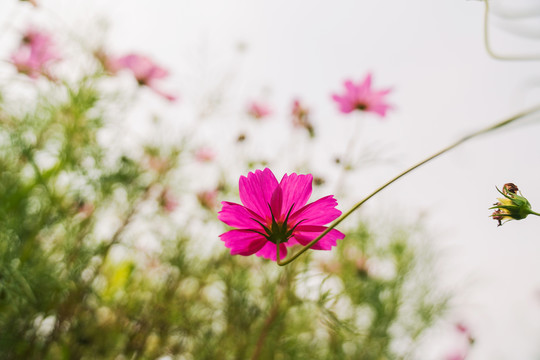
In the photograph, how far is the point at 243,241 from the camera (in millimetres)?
285

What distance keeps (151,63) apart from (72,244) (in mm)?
461

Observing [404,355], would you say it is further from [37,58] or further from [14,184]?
[37,58]

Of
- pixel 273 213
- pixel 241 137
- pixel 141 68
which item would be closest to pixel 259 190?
pixel 273 213

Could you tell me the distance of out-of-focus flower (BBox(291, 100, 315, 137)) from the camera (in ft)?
2.48

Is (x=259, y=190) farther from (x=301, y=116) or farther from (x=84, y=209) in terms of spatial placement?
(x=84, y=209)

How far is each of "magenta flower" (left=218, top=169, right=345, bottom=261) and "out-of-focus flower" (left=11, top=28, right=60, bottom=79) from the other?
0.75 metres

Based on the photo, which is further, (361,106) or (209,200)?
(209,200)

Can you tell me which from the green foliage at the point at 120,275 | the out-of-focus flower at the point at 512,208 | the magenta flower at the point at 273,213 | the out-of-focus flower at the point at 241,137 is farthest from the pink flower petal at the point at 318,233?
the out-of-focus flower at the point at 241,137

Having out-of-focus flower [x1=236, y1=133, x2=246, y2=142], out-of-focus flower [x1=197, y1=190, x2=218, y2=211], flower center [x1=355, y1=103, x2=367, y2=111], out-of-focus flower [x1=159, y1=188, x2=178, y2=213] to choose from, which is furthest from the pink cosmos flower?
out-of-focus flower [x1=159, y1=188, x2=178, y2=213]

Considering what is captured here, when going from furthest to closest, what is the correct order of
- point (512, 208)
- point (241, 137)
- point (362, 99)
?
1. point (241, 137)
2. point (362, 99)
3. point (512, 208)

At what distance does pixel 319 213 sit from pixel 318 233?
2cm

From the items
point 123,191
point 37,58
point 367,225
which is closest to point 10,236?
point 123,191

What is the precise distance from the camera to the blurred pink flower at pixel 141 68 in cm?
88

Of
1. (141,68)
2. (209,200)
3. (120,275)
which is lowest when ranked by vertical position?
(120,275)
